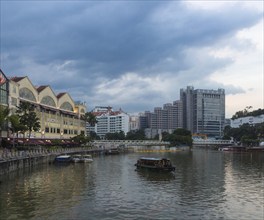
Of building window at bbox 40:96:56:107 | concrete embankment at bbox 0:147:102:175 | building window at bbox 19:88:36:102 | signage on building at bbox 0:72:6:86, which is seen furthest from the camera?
building window at bbox 40:96:56:107

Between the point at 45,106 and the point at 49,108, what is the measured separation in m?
3.12

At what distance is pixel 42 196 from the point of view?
54.3 m

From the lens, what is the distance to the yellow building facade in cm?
12881

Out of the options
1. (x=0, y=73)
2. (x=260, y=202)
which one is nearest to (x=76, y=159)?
(x=0, y=73)

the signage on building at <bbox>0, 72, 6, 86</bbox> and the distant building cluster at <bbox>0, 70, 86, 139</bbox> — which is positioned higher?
the signage on building at <bbox>0, 72, 6, 86</bbox>

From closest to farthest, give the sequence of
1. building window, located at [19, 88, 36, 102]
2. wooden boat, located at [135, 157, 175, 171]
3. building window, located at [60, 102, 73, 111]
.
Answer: wooden boat, located at [135, 157, 175, 171] < building window, located at [19, 88, 36, 102] < building window, located at [60, 102, 73, 111]

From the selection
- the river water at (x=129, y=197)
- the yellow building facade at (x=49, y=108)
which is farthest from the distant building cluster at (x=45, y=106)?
the river water at (x=129, y=197)

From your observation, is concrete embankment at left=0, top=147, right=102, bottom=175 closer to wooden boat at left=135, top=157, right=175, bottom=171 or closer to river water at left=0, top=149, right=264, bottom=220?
river water at left=0, top=149, right=264, bottom=220

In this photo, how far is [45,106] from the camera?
15438cm

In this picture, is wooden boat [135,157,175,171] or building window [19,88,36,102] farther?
building window [19,88,36,102]

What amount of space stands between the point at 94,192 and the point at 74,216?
16187mm

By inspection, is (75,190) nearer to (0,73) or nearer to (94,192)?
(94,192)

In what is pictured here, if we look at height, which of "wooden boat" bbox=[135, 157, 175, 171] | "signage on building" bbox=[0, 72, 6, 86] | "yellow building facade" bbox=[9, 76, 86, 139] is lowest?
"wooden boat" bbox=[135, 157, 175, 171]

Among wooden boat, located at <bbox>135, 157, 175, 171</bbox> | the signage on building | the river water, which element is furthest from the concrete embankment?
wooden boat, located at <bbox>135, 157, 175, 171</bbox>
